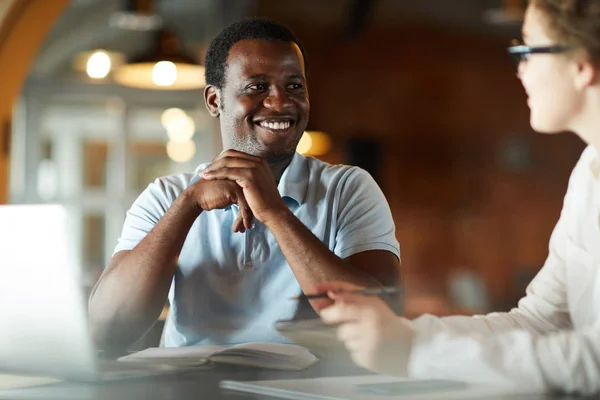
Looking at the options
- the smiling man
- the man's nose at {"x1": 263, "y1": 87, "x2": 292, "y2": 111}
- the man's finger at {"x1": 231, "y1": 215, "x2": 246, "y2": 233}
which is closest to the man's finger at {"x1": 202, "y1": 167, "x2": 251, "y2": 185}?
the smiling man

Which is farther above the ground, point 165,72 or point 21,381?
point 165,72

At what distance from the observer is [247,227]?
213 cm

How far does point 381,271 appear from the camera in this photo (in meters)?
2.14

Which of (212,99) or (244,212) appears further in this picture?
(212,99)

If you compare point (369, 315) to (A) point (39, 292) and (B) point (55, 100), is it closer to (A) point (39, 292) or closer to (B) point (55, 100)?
(A) point (39, 292)

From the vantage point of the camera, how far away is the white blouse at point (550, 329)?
1245 mm

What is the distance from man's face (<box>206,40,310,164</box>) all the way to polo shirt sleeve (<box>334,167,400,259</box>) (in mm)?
191

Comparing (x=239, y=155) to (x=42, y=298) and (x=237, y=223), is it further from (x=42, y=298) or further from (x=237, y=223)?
(x=42, y=298)

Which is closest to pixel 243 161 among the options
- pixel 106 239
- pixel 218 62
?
pixel 218 62

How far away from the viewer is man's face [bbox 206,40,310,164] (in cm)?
225

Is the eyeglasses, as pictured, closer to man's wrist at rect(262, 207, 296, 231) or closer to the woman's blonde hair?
the woman's blonde hair

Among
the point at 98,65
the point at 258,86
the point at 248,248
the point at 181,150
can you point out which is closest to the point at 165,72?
the point at 258,86

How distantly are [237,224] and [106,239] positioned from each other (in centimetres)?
537

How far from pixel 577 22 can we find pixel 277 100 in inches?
38.9
